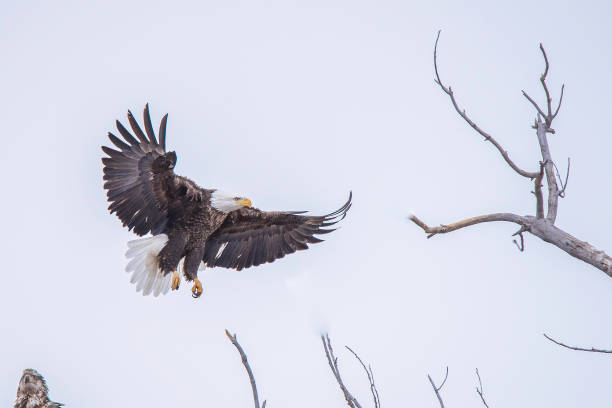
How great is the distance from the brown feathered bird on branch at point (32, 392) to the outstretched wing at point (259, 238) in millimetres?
2710

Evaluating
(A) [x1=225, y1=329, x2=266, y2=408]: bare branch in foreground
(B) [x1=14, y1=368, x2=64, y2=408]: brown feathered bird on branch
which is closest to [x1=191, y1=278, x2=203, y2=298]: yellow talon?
(B) [x1=14, y1=368, x2=64, y2=408]: brown feathered bird on branch

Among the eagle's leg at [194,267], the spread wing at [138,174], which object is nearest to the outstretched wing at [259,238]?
the eagle's leg at [194,267]

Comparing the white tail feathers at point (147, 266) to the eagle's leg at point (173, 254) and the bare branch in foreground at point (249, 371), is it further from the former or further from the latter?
the bare branch in foreground at point (249, 371)

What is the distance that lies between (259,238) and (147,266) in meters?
1.33

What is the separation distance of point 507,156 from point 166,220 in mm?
4485

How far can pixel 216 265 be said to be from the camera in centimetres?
805

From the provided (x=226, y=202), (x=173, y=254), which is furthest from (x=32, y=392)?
(x=226, y=202)

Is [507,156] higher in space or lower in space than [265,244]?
lower

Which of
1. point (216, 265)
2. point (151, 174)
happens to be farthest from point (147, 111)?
point (216, 265)

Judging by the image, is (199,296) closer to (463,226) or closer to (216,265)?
(216,265)

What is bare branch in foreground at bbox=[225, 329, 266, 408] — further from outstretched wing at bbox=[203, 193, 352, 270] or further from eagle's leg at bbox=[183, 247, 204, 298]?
outstretched wing at bbox=[203, 193, 352, 270]

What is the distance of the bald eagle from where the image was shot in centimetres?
682

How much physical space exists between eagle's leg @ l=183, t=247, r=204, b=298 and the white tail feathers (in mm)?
253

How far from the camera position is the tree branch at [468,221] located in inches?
135
